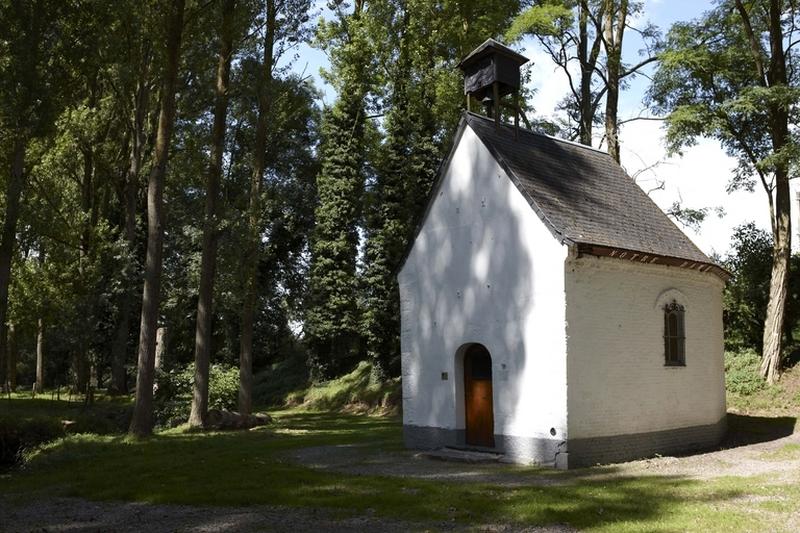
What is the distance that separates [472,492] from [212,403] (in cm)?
1613

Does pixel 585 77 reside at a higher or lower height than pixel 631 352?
higher

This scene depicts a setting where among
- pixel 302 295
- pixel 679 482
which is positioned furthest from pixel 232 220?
pixel 302 295

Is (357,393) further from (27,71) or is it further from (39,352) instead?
(27,71)

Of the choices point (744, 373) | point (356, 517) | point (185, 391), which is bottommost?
point (356, 517)

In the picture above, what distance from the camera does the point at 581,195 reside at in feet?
52.3

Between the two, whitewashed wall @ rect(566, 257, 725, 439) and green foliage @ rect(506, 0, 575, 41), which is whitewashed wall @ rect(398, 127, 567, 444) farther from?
green foliage @ rect(506, 0, 575, 41)

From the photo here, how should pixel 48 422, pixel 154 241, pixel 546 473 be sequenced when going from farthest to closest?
1. pixel 48 422
2. pixel 154 241
3. pixel 546 473

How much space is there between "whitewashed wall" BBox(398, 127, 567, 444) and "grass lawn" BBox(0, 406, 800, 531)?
5.25 feet

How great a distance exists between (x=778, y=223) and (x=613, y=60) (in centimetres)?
842

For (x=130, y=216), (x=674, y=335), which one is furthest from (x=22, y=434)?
(x=674, y=335)

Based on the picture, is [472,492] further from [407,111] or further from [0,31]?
[407,111]

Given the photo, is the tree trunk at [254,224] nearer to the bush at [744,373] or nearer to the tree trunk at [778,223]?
the bush at [744,373]

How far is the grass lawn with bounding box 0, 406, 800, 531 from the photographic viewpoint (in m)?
8.48

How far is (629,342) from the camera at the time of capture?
1455cm
